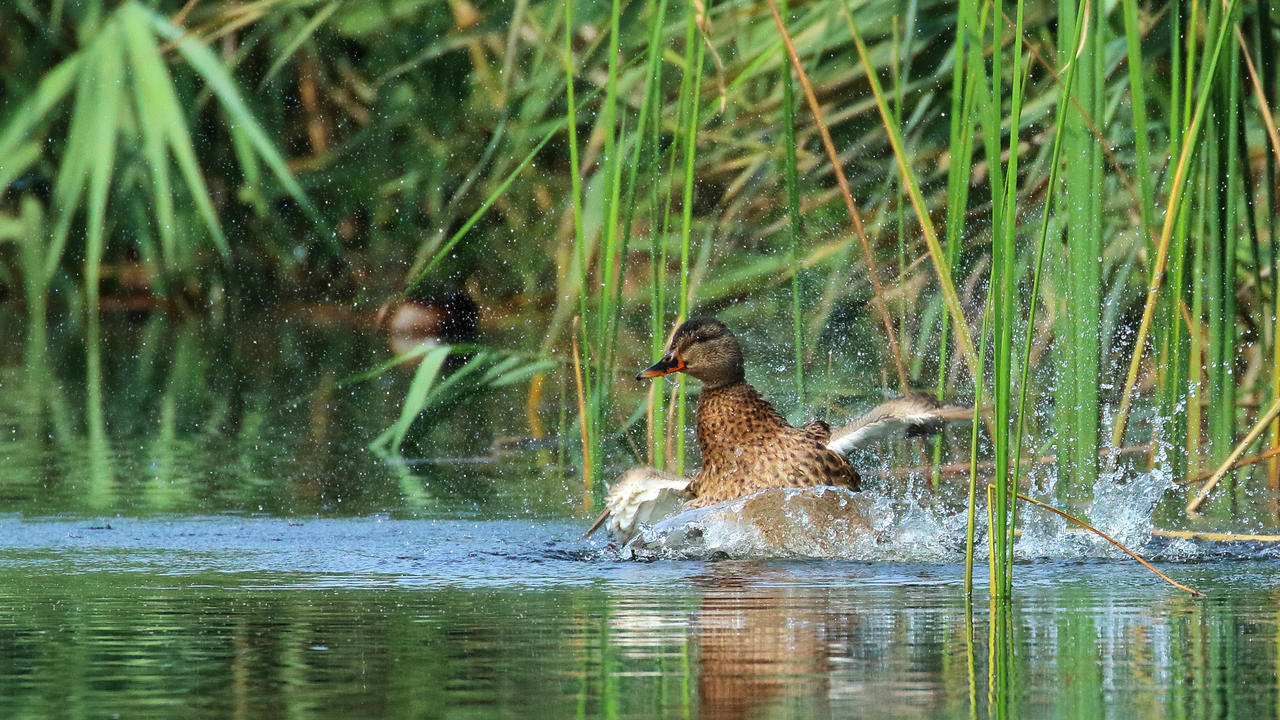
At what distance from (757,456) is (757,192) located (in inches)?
90.2

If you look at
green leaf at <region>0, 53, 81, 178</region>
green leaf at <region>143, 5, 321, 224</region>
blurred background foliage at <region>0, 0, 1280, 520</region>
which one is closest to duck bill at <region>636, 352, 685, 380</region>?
blurred background foliage at <region>0, 0, 1280, 520</region>

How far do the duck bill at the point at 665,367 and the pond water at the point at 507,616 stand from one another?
0.45 m

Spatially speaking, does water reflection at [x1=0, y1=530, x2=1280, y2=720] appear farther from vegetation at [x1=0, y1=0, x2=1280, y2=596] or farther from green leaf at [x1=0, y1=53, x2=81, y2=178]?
green leaf at [x1=0, y1=53, x2=81, y2=178]

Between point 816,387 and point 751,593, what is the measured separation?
3.01 metres

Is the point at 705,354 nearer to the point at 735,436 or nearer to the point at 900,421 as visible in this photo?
the point at 735,436

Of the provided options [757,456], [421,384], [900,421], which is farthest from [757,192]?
[900,421]

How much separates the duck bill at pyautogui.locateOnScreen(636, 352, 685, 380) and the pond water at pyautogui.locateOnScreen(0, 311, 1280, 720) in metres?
0.45

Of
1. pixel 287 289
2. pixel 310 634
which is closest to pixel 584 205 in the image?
pixel 310 634

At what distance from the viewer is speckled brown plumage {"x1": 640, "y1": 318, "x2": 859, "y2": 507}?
5348 mm

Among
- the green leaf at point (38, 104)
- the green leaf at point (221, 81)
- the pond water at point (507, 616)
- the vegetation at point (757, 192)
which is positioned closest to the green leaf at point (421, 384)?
the vegetation at point (757, 192)

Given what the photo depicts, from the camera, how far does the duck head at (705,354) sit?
18.5 feet

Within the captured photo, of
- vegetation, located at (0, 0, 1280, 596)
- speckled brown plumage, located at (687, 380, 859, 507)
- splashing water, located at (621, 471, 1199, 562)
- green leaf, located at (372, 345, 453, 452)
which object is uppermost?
vegetation, located at (0, 0, 1280, 596)

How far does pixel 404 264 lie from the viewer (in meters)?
13.1

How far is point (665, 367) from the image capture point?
5.56 m
